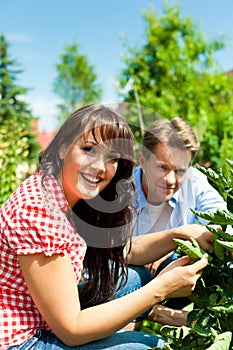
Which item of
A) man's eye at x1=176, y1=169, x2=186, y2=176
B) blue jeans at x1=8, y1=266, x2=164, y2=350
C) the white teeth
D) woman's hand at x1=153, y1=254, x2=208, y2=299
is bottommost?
blue jeans at x1=8, y1=266, x2=164, y2=350

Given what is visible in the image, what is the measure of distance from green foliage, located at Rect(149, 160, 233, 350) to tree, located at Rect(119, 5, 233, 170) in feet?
22.5

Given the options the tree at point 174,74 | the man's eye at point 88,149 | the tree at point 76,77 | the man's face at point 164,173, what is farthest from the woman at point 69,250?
the tree at point 76,77

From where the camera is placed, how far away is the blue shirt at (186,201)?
2.56 m

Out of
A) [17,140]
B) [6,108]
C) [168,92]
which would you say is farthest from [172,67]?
[6,108]

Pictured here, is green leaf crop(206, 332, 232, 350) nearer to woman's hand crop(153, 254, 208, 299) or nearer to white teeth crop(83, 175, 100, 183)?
woman's hand crop(153, 254, 208, 299)

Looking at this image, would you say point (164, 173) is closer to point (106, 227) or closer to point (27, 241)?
point (106, 227)

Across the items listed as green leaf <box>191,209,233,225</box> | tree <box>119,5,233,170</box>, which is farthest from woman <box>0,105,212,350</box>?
tree <box>119,5,233,170</box>

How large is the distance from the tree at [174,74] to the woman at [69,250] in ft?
21.7

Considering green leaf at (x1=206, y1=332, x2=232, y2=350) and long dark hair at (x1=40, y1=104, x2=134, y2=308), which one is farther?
long dark hair at (x1=40, y1=104, x2=134, y2=308)

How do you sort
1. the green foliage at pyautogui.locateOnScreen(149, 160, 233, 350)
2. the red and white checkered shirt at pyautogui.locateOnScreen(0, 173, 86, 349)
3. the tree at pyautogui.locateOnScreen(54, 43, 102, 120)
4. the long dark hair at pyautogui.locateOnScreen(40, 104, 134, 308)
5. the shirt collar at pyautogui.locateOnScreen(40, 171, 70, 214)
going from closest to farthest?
1. the green foliage at pyautogui.locateOnScreen(149, 160, 233, 350)
2. the red and white checkered shirt at pyautogui.locateOnScreen(0, 173, 86, 349)
3. the shirt collar at pyautogui.locateOnScreen(40, 171, 70, 214)
4. the long dark hair at pyautogui.locateOnScreen(40, 104, 134, 308)
5. the tree at pyautogui.locateOnScreen(54, 43, 102, 120)

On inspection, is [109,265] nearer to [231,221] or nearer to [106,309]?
[106,309]

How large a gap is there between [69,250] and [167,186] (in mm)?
1140

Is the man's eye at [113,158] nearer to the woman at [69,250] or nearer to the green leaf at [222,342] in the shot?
the woman at [69,250]

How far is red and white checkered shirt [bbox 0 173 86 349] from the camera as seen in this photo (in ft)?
5.08
